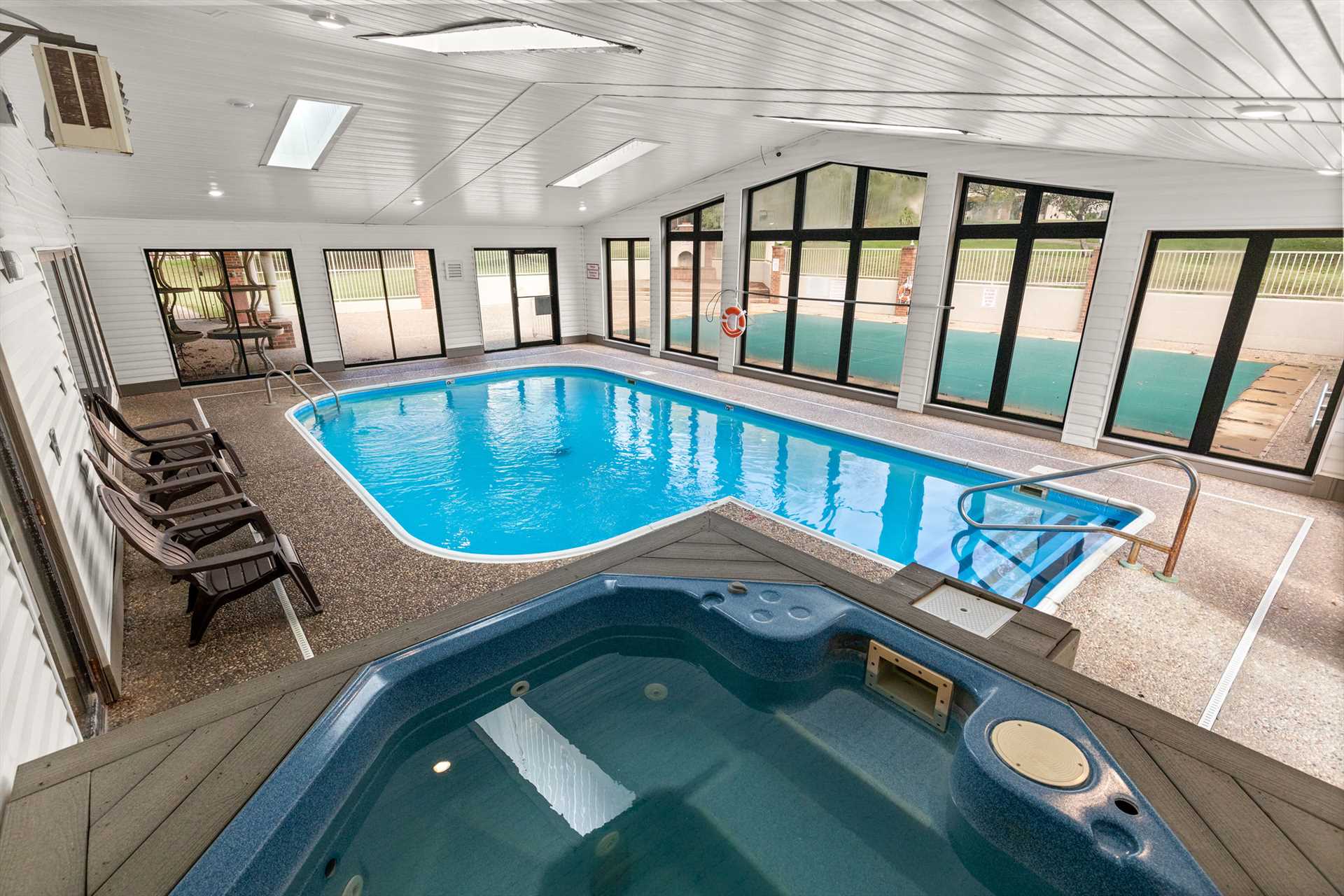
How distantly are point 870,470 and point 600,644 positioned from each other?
13.3ft

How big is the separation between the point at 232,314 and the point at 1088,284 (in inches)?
475

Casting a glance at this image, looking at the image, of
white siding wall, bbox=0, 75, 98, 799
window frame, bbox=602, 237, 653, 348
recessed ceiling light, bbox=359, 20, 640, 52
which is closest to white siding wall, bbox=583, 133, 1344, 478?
window frame, bbox=602, 237, 653, 348

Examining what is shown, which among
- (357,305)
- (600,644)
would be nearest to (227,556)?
(600,644)

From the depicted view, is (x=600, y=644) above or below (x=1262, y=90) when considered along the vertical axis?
below

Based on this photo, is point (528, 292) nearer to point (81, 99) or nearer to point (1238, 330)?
point (81, 99)

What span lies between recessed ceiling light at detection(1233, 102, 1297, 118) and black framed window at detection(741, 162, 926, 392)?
4587 mm

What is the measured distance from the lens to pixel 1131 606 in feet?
11.4

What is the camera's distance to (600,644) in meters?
3.08

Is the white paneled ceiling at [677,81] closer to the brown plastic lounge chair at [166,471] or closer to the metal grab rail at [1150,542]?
the metal grab rail at [1150,542]

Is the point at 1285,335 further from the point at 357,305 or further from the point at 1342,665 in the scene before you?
the point at 357,305

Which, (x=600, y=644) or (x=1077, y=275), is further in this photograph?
(x=1077, y=275)

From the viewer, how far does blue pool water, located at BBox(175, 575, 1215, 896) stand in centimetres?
192

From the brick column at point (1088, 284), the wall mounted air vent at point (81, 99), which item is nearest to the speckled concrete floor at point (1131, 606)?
the brick column at point (1088, 284)

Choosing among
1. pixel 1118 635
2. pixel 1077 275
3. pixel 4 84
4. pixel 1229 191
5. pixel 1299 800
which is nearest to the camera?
pixel 1299 800
